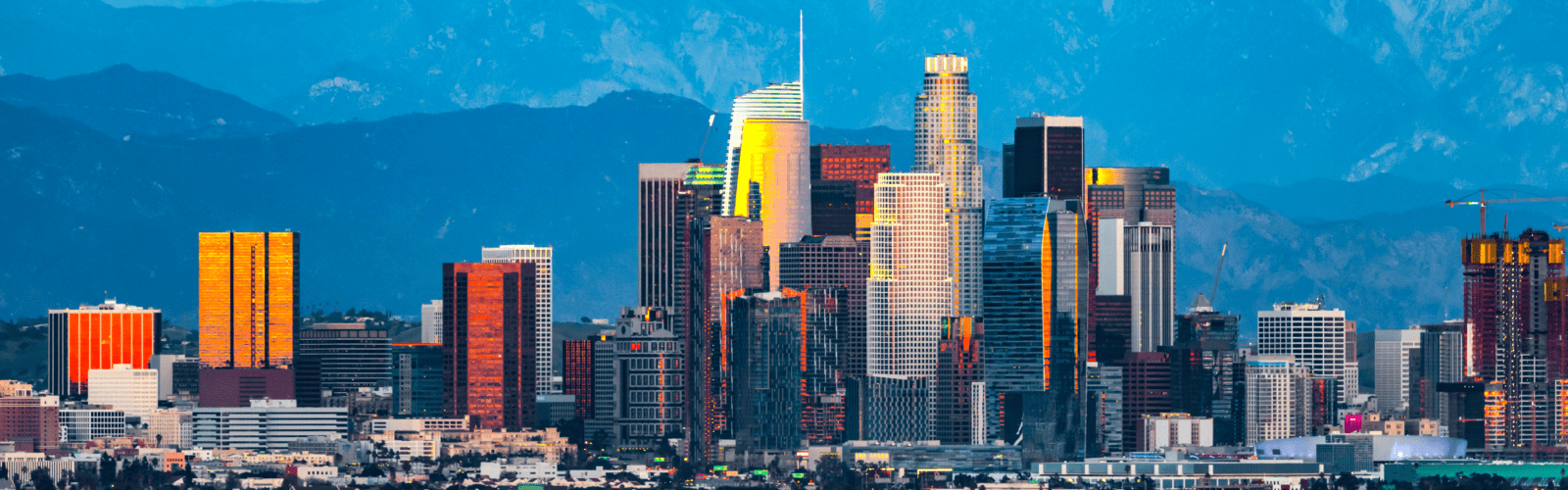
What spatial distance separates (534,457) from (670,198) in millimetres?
35574

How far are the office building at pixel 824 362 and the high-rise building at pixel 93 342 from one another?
2078 inches

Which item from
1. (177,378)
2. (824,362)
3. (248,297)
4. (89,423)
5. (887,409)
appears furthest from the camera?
(248,297)

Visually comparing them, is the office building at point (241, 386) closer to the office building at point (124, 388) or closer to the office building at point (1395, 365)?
the office building at point (124, 388)

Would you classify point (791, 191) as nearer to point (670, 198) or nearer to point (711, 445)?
point (670, 198)

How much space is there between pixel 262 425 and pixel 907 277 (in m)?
37.0

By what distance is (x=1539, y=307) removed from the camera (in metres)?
171

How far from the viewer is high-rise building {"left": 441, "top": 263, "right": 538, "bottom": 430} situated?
17400cm

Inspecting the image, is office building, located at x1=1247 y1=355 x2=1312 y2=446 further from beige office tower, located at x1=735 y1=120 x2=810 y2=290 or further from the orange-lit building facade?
the orange-lit building facade

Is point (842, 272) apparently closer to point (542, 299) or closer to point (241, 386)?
point (542, 299)

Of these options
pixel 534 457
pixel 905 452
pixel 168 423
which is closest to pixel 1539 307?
pixel 905 452

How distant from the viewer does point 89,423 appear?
170875 millimetres

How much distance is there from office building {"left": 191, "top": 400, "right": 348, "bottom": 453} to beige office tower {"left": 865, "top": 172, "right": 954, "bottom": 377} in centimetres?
3046

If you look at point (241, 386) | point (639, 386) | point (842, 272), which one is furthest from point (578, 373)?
point (241, 386)

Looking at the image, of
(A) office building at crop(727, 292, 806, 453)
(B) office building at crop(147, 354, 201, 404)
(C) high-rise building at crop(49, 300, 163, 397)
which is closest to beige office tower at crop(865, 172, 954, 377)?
(A) office building at crop(727, 292, 806, 453)
